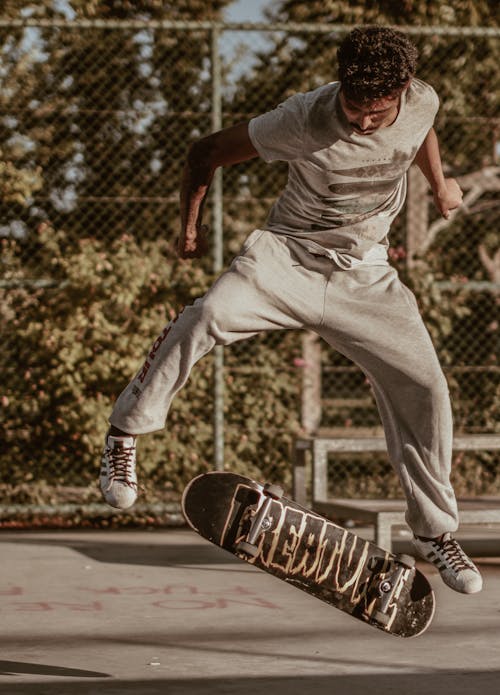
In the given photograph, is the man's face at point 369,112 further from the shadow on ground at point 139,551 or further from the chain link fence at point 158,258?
the chain link fence at point 158,258

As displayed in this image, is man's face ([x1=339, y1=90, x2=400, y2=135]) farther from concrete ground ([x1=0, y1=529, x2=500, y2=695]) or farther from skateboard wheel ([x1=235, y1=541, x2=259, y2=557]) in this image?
concrete ground ([x1=0, y1=529, x2=500, y2=695])

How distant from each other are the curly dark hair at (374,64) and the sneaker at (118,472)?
143 cm

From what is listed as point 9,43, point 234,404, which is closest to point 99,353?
point 234,404

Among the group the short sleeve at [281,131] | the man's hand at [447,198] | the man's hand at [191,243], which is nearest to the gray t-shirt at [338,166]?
the short sleeve at [281,131]

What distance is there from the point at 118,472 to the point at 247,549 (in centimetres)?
53

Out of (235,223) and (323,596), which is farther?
(235,223)

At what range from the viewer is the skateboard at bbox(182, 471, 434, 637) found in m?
4.68

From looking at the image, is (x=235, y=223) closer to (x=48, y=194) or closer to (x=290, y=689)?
A: (x=48, y=194)

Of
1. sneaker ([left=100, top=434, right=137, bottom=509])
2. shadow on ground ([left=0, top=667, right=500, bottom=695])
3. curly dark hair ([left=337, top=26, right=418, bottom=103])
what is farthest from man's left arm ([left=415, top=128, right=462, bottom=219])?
shadow on ground ([left=0, top=667, right=500, bottom=695])

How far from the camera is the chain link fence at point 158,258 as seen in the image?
860 centimetres

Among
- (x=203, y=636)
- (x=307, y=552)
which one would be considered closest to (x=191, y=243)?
(x=307, y=552)

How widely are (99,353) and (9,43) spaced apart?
2255 millimetres

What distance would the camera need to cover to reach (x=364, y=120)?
14.1 ft

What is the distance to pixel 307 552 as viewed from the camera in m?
4.75
